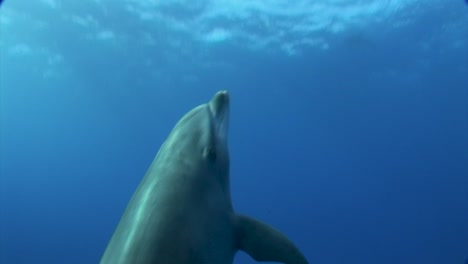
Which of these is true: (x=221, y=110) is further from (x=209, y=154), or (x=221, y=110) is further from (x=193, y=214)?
(x=193, y=214)

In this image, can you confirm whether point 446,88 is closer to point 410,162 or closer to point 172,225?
point 410,162

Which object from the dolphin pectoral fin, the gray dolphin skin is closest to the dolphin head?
the gray dolphin skin

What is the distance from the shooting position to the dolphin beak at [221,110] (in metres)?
4.34

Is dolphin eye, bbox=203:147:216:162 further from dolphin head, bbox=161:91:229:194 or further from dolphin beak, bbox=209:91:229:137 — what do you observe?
dolphin beak, bbox=209:91:229:137

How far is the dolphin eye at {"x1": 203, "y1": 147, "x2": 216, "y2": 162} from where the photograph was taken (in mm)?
3959

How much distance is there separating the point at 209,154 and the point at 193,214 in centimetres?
55

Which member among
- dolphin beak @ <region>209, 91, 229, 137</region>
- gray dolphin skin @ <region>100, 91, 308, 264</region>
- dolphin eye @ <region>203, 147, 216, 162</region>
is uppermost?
dolphin beak @ <region>209, 91, 229, 137</region>

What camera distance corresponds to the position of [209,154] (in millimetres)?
3977

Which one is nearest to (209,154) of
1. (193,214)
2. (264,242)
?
(193,214)

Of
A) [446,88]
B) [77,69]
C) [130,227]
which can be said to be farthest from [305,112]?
[130,227]

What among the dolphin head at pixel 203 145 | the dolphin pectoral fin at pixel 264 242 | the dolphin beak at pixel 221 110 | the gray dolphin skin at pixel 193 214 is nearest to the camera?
the gray dolphin skin at pixel 193 214

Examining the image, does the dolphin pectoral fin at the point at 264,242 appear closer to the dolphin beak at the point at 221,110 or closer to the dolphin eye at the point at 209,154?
the dolphin eye at the point at 209,154

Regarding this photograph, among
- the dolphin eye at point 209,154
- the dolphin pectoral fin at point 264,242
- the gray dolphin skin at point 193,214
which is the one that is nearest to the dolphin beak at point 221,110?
the gray dolphin skin at point 193,214

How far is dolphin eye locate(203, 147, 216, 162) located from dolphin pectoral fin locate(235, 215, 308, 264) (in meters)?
0.49
